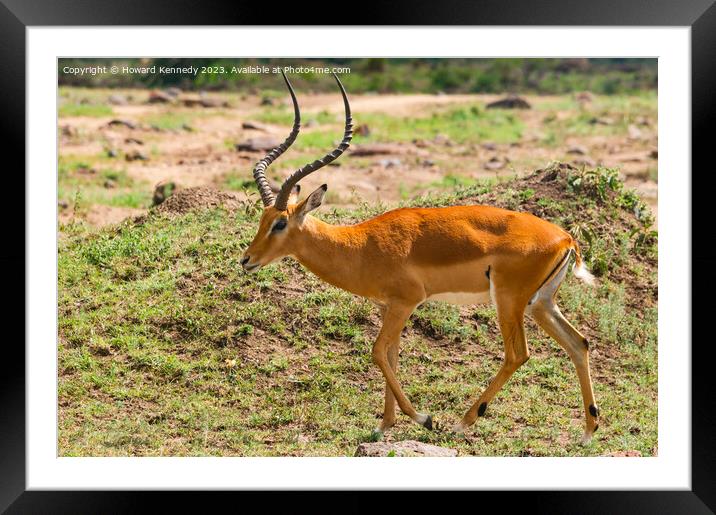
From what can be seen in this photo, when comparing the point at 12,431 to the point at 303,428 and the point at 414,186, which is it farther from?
the point at 414,186

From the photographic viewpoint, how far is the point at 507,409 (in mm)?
10539

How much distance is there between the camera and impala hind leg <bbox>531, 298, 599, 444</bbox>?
9.57 metres

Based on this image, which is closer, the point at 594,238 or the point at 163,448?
the point at 163,448

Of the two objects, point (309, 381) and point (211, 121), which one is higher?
point (211, 121)

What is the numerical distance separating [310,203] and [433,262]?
121 centimetres

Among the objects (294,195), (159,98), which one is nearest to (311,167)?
(294,195)

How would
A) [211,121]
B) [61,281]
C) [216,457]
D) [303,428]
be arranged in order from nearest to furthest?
[216,457]
[303,428]
[61,281]
[211,121]

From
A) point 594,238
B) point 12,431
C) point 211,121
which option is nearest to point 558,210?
point 594,238

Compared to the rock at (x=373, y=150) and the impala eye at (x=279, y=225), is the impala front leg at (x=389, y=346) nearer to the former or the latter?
the impala eye at (x=279, y=225)

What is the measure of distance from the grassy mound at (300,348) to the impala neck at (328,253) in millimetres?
1511

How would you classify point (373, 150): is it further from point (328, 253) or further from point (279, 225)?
point (279, 225)
